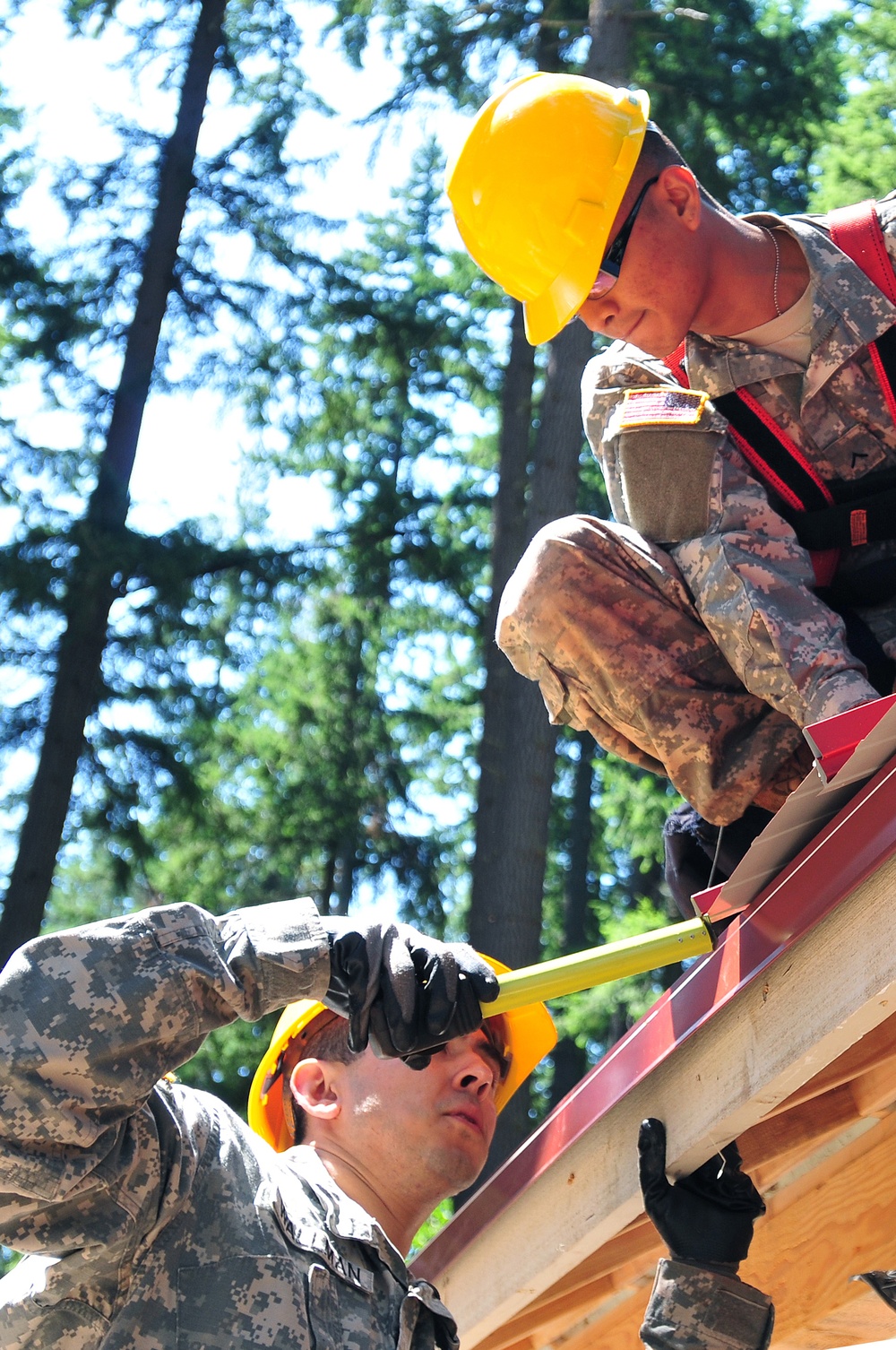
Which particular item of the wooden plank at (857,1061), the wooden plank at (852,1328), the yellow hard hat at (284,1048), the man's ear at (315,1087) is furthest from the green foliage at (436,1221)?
the wooden plank at (857,1061)

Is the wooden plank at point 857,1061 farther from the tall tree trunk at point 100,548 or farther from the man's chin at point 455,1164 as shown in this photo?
the tall tree trunk at point 100,548

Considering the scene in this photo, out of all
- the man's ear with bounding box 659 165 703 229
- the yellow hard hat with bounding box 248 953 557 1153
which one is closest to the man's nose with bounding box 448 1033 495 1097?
the yellow hard hat with bounding box 248 953 557 1153

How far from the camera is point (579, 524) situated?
115 inches

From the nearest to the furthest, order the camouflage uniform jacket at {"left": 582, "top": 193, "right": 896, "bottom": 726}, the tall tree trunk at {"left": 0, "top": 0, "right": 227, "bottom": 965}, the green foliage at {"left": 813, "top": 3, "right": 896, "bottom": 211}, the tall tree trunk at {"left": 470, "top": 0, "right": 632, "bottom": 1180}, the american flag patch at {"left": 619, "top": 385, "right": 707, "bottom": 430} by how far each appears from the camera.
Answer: the camouflage uniform jacket at {"left": 582, "top": 193, "right": 896, "bottom": 726} → the american flag patch at {"left": 619, "top": 385, "right": 707, "bottom": 430} → the tall tree trunk at {"left": 470, "top": 0, "right": 632, "bottom": 1180} → the tall tree trunk at {"left": 0, "top": 0, "right": 227, "bottom": 965} → the green foliage at {"left": 813, "top": 3, "right": 896, "bottom": 211}

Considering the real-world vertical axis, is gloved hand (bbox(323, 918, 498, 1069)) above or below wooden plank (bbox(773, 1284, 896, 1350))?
above

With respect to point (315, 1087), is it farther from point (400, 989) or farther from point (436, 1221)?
point (436, 1221)

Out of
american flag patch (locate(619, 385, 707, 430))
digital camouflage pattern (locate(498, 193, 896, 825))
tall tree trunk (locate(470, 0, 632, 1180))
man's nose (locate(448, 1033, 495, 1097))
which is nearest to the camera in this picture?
digital camouflage pattern (locate(498, 193, 896, 825))

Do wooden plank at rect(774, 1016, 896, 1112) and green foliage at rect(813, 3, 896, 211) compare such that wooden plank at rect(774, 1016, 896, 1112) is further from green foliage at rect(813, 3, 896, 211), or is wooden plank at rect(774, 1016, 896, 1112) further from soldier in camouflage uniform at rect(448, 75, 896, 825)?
green foliage at rect(813, 3, 896, 211)

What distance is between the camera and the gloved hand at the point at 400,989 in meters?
2.48

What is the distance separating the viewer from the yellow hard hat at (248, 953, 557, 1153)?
11.7ft

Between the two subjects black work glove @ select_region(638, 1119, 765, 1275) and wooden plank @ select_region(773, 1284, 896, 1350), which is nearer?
black work glove @ select_region(638, 1119, 765, 1275)

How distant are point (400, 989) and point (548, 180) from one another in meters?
1.60

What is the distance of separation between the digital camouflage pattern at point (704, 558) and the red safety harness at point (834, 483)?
0.02m

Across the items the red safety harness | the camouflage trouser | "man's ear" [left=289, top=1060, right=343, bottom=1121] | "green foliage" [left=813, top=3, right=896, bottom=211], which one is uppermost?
"green foliage" [left=813, top=3, right=896, bottom=211]
